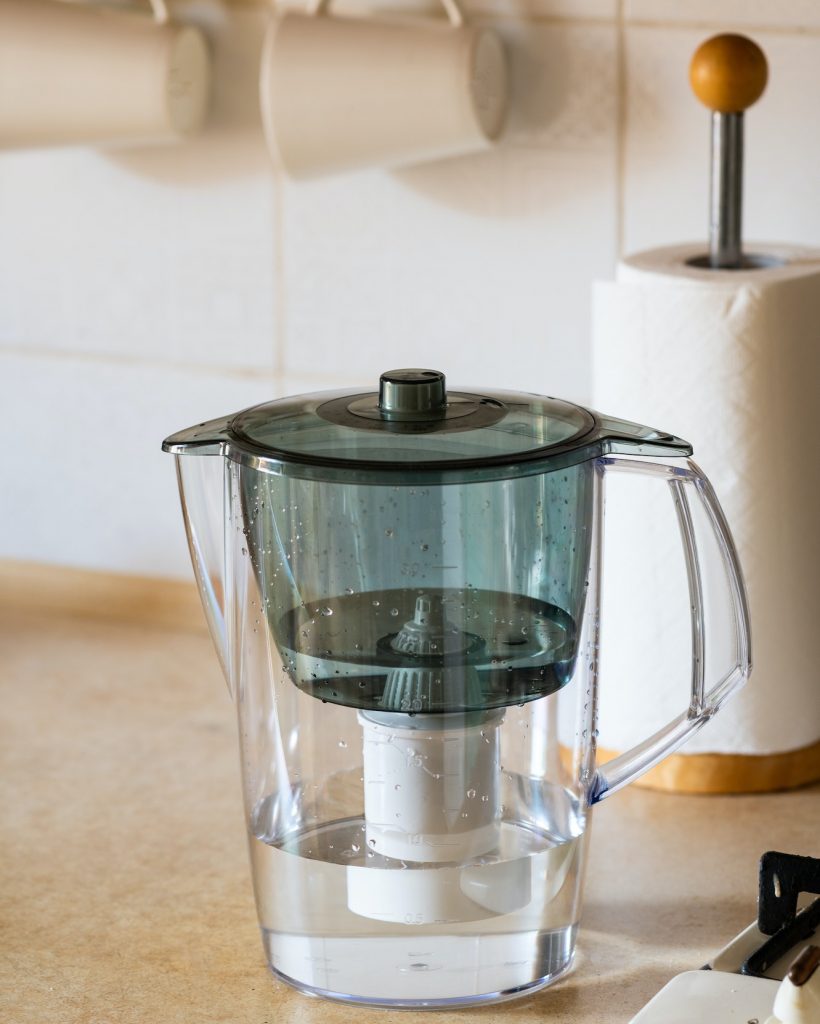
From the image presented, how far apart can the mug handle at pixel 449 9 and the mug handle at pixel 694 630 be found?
1.18ft

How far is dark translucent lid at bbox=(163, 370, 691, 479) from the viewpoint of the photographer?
56 cm

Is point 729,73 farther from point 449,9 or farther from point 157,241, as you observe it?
point 157,241

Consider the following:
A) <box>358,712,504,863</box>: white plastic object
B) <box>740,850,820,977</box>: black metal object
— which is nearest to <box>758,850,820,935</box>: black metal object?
<box>740,850,820,977</box>: black metal object

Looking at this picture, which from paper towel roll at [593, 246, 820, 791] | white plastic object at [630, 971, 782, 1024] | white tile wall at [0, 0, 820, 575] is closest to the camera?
white plastic object at [630, 971, 782, 1024]

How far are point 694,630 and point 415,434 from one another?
15cm

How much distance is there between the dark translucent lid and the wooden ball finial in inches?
8.7

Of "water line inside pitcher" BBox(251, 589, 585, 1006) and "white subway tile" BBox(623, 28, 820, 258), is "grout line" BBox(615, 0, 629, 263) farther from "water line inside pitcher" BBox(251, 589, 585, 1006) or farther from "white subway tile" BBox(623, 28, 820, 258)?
"water line inside pitcher" BBox(251, 589, 585, 1006)

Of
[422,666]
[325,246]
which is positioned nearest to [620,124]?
[325,246]

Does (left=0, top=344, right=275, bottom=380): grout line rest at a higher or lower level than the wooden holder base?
higher

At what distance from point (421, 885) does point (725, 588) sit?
0.25 metres

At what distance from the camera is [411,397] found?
59 centimetres

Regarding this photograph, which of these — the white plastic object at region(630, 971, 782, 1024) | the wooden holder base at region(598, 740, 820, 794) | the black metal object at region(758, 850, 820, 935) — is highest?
the black metal object at region(758, 850, 820, 935)

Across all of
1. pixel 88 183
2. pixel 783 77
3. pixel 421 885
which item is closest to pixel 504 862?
pixel 421 885

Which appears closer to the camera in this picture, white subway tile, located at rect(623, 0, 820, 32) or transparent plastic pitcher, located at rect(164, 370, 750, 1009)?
transparent plastic pitcher, located at rect(164, 370, 750, 1009)
